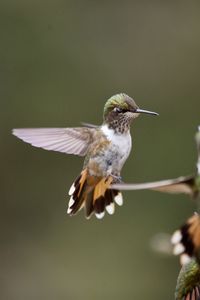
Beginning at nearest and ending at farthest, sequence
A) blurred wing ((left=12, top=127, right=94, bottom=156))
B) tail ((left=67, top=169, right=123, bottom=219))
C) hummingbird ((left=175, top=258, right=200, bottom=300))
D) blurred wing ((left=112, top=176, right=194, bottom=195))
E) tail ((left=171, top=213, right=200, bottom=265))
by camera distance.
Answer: blurred wing ((left=112, top=176, right=194, bottom=195)), tail ((left=171, top=213, right=200, bottom=265)), hummingbird ((left=175, top=258, right=200, bottom=300)), blurred wing ((left=12, top=127, right=94, bottom=156)), tail ((left=67, top=169, right=123, bottom=219))

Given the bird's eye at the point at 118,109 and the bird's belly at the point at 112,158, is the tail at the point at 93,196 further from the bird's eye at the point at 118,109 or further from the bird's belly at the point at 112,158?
the bird's eye at the point at 118,109

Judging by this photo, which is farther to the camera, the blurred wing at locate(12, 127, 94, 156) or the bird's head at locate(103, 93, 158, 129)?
the bird's head at locate(103, 93, 158, 129)

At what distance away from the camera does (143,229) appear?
7.62 meters

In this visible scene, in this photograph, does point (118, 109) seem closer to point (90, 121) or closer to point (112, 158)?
point (112, 158)

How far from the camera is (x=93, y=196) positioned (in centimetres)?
217

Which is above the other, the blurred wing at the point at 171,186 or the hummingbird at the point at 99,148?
the hummingbird at the point at 99,148

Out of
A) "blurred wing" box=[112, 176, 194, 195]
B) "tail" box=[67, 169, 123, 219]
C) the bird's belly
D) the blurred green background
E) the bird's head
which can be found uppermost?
the blurred green background

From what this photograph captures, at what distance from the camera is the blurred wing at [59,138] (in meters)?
2.00

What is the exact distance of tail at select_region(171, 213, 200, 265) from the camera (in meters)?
1.21

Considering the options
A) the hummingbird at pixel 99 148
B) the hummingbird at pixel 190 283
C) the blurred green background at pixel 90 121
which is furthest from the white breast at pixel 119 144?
the blurred green background at pixel 90 121

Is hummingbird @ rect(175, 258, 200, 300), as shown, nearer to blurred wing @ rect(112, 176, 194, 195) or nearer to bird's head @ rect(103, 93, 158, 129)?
blurred wing @ rect(112, 176, 194, 195)

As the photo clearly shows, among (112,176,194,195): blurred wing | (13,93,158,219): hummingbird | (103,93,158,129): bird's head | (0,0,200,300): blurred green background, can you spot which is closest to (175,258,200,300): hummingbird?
(112,176,194,195): blurred wing

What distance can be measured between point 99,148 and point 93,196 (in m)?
0.20

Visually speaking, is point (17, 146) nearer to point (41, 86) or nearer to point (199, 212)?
point (41, 86)
